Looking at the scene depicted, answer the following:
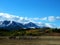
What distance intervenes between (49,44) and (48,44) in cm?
14

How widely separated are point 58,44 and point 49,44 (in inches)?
43.6

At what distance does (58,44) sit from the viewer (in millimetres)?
28547

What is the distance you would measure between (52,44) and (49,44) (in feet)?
1.22

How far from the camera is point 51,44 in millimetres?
28734

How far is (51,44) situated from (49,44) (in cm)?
25

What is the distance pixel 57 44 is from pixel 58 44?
0.40 feet

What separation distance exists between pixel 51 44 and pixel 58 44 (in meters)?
0.86

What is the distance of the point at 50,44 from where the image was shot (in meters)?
28.8

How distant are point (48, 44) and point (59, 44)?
136 cm

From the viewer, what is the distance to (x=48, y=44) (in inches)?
1137

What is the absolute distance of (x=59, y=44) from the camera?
28.6 metres

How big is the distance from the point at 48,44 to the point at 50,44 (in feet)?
0.86

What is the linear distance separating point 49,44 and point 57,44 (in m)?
0.99
